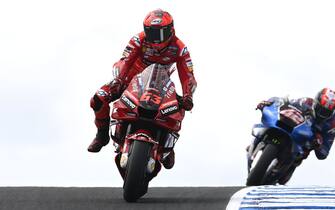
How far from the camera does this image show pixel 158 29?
37.1 ft

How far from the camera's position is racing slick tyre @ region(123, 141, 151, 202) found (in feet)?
33.1

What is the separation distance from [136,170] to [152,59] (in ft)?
6.71

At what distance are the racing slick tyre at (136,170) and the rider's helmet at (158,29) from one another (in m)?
1.59

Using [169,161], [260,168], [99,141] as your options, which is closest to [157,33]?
[169,161]

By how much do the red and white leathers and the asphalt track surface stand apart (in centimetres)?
115

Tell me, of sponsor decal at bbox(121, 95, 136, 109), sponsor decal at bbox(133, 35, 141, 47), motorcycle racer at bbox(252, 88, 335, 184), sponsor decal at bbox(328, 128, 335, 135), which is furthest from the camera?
sponsor decal at bbox(328, 128, 335, 135)

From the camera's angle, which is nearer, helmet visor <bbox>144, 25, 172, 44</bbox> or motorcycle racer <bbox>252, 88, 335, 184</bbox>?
helmet visor <bbox>144, 25, 172, 44</bbox>

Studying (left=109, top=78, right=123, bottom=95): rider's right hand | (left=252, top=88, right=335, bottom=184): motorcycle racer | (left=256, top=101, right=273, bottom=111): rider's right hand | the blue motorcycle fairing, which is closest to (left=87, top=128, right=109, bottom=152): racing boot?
(left=109, top=78, right=123, bottom=95): rider's right hand

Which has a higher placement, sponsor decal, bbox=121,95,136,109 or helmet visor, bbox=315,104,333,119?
sponsor decal, bbox=121,95,136,109

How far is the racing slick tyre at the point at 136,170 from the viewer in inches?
398

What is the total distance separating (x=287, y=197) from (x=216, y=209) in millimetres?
773

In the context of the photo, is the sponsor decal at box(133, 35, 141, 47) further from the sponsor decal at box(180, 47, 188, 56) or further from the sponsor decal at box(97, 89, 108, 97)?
the sponsor decal at box(97, 89, 108, 97)

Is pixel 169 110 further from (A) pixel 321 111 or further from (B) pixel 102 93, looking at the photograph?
(A) pixel 321 111

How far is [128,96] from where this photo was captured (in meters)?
10.8
